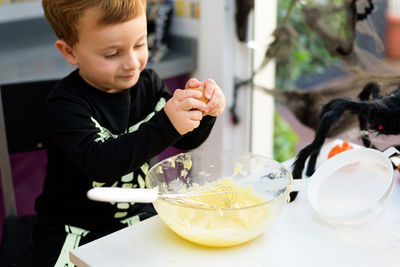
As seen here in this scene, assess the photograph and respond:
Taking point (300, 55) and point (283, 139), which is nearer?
point (300, 55)

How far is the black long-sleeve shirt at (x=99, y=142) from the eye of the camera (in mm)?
841

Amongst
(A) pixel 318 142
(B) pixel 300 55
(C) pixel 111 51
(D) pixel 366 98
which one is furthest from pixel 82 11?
(B) pixel 300 55

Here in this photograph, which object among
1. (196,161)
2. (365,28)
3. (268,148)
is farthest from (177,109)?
(268,148)

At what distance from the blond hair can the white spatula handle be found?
357 mm

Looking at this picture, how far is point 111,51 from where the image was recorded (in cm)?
90

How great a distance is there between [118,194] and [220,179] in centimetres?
34

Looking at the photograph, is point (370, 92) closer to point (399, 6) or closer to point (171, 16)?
point (399, 6)

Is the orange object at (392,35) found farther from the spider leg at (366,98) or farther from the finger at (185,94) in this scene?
the finger at (185,94)

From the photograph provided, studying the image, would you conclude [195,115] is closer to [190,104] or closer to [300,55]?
[190,104]

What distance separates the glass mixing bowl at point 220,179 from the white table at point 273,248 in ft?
0.07

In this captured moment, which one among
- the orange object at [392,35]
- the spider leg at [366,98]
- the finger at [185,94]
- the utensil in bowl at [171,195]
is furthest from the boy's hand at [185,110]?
the orange object at [392,35]

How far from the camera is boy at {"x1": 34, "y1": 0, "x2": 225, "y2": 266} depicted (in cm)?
84

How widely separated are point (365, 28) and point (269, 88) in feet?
1.50

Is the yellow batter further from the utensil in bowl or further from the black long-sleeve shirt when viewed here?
the black long-sleeve shirt
